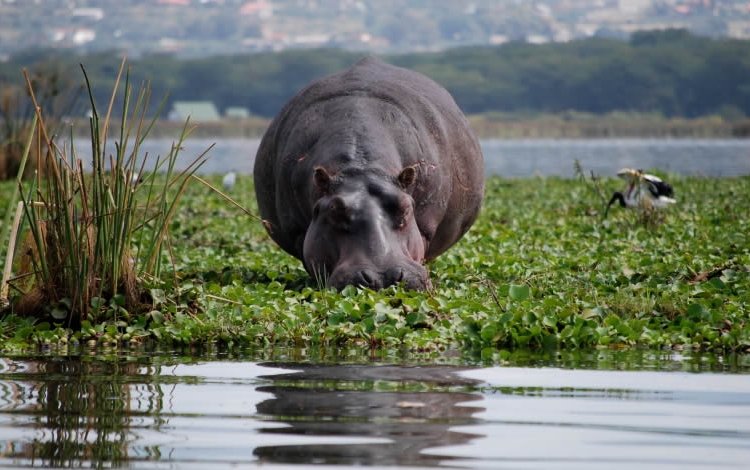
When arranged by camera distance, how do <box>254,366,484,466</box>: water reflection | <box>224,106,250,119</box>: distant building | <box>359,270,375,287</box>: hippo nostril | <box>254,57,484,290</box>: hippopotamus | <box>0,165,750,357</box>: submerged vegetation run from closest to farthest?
<box>254,366,484,466</box>: water reflection → <box>0,165,750,357</box>: submerged vegetation → <box>359,270,375,287</box>: hippo nostril → <box>254,57,484,290</box>: hippopotamus → <box>224,106,250,119</box>: distant building

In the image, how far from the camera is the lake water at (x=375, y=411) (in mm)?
4188

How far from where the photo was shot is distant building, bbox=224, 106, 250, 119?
375 feet

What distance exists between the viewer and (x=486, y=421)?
4.77m

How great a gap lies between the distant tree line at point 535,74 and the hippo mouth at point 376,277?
303 ft

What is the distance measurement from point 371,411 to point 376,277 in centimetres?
266

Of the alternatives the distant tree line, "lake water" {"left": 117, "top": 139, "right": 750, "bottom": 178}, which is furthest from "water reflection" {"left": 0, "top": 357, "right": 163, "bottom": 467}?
the distant tree line

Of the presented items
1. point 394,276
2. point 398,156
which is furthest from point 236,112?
point 394,276

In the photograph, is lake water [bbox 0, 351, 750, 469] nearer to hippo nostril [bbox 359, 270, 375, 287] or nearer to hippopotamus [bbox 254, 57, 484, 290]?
hippo nostril [bbox 359, 270, 375, 287]

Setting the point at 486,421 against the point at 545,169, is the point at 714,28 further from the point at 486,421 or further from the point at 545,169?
the point at 486,421

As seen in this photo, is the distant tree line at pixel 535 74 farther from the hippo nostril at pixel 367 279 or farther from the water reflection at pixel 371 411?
the water reflection at pixel 371 411

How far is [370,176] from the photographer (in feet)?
26.0

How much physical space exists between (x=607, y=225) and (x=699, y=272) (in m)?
3.80

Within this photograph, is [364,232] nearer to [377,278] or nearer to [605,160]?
[377,278]

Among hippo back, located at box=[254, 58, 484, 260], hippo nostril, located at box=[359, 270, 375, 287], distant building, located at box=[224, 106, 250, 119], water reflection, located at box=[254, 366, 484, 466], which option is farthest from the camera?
distant building, located at box=[224, 106, 250, 119]
